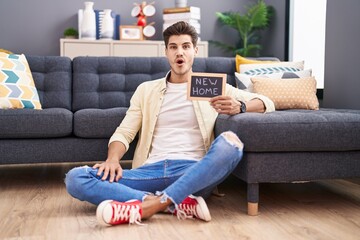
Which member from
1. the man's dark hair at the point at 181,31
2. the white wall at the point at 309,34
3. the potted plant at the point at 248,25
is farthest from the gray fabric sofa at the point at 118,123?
the potted plant at the point at 248,25

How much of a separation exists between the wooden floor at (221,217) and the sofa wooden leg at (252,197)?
4cm

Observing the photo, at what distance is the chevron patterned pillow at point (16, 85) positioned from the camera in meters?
2.76

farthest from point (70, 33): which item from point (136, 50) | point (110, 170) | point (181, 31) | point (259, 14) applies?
point (110, 170)

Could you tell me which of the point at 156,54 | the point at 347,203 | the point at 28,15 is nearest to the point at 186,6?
the point at 156,54

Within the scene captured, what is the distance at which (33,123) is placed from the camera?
2578 mm

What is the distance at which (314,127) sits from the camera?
2.06 meters

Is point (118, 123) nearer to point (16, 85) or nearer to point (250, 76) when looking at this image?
point (16, 85)

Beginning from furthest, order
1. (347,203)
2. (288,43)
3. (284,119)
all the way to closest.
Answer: (288,43), (347,203), (284,119)

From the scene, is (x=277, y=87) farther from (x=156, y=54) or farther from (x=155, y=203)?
(x=156, y=54)

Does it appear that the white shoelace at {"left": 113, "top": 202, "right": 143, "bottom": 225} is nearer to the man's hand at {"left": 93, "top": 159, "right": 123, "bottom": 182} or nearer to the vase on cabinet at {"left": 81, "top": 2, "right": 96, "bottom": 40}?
the man's hand at {"left": 93, "top": 159, "right": 123, "bottom": 182}

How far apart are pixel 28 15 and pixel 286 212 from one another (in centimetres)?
398

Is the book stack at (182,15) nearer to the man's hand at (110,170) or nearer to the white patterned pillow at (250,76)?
the white patterned pillow at (250,76)

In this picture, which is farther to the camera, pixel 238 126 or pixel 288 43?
pixel 288 43

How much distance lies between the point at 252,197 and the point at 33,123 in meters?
1.30
